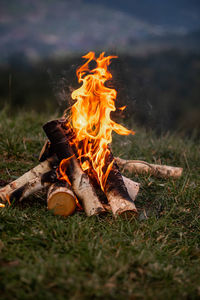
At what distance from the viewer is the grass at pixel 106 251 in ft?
6.51

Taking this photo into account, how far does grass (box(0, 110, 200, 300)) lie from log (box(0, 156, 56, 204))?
118 mm

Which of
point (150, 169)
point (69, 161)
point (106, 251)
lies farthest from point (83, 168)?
point (150, 169)

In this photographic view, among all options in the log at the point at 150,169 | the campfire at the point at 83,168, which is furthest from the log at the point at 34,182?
the log at the point at 150,169

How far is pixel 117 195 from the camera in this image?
9.95 feet

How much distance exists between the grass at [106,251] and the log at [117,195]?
10cm

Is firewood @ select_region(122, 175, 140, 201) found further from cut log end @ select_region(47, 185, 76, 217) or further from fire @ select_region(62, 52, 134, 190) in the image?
cut log end @ select_region(47, 185, 76, 217)

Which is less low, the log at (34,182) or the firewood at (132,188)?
the log at (34,182)

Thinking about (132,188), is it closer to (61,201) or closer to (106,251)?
(61,201)

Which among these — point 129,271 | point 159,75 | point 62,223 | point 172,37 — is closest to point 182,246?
point 129,271

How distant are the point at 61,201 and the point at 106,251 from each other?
75 cm

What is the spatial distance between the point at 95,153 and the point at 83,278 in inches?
57.8

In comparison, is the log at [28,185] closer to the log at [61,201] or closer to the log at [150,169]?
the log at [61,201]

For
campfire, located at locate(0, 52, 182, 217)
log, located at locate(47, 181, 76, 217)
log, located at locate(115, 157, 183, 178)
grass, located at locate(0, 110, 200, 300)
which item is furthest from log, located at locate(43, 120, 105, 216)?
log, located at locate(115, 157, 183, 178)

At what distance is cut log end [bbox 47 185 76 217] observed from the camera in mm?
2936
